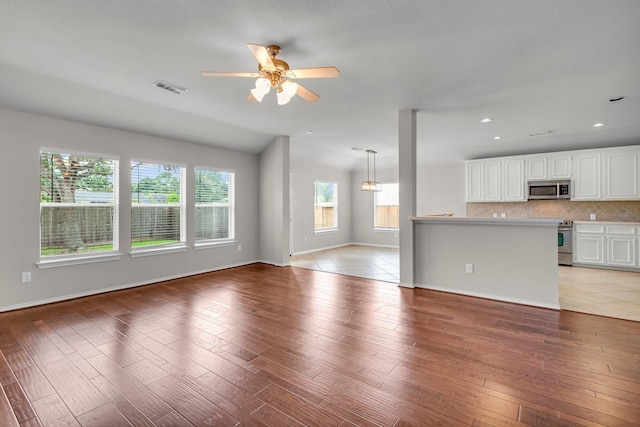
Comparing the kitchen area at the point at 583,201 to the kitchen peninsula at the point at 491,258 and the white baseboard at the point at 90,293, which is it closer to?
the kitchen peninsula at the point at 491,258

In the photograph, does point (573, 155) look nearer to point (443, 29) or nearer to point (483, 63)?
point (483, 63)

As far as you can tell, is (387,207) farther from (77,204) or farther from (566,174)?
(77,204)

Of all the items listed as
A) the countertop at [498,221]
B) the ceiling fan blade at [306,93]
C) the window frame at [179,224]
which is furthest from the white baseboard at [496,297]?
the window frame at [179,224]

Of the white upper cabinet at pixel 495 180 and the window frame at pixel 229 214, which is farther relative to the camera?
the white upper cabinet at pixel 495 180

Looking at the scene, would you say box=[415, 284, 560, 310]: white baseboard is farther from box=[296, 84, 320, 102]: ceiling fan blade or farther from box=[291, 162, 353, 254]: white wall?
box=[291, 162, 353, 254]: white wall

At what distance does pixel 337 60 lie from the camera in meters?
2.90

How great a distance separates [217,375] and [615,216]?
778 cm

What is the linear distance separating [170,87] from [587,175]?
297 inches

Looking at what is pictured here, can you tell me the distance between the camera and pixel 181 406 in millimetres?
1840

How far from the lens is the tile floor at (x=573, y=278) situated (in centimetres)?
364

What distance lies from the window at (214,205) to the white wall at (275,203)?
27.0 inches

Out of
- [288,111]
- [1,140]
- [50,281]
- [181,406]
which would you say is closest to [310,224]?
[288,111]

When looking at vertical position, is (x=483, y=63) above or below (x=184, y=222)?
above

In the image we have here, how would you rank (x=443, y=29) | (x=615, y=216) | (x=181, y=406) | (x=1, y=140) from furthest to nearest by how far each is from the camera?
(x=615, y=216) < (x=1, y=140) < (x=443, y=29) < (x=181, y=406)
